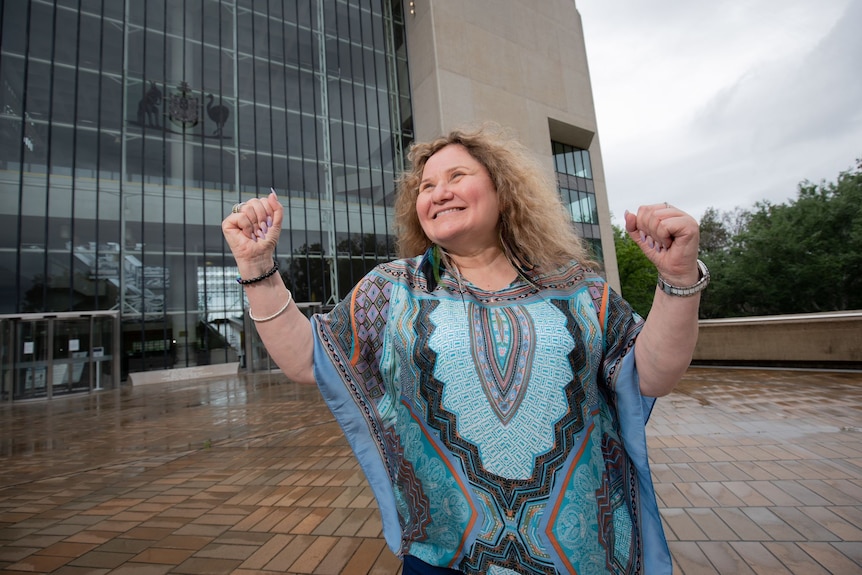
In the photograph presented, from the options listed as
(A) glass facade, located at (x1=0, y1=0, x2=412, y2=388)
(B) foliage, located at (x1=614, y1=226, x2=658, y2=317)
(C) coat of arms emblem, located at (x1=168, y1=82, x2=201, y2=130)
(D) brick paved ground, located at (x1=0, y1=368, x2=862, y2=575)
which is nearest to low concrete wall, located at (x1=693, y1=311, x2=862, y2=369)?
(D) brick paved ground, located at (x1=0, y1=368, x2=862, y2=575)

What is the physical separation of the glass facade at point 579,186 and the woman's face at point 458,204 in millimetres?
24985

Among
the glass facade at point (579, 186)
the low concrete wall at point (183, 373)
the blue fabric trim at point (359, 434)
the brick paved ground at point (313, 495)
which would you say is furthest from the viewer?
the glass facade at point (579, 186)

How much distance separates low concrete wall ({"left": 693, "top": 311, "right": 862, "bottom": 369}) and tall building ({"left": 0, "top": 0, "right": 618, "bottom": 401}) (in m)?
13.9

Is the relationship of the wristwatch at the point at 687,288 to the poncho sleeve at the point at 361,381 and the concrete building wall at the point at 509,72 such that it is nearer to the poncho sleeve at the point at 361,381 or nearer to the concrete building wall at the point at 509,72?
the poncho sleeve at the point at 361,381

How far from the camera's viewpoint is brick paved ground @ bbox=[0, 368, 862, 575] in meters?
2.16

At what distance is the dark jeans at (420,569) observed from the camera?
Answer: 1.02 meters

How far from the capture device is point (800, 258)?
2139 centimetres

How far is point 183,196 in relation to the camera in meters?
17.5

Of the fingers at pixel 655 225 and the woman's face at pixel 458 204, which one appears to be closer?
the fingers at pixel 655 225

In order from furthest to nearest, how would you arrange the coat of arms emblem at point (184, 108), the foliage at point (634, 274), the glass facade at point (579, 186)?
1. the foliage at point (634, 274)
2. the glass facade at point (579, 186)
3. the coat of arms emblem at point (184, 108)

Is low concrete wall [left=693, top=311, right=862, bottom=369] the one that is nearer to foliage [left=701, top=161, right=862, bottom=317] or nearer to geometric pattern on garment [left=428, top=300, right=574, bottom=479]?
geometric pattern on garment [left=428, top=300, right=574, bottom=479]

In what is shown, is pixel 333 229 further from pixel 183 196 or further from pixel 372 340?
pixel 372 340

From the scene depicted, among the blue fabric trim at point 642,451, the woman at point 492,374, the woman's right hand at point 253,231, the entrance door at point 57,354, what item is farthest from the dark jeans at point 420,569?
the entrance door at point 57,354

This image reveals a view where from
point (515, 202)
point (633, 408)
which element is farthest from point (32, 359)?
point (633, 408)
